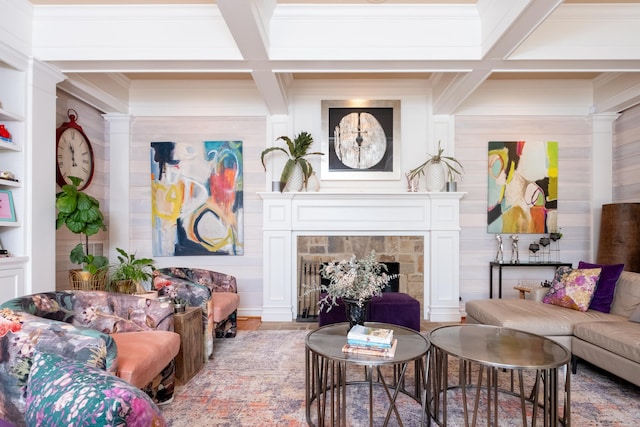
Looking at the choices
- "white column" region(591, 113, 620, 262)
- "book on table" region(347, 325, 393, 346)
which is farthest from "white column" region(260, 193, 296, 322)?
"white column" region(591, 113, 620, 262)

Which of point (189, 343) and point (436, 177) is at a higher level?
point (436, 177)

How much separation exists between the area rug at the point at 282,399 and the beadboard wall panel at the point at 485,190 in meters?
1.70

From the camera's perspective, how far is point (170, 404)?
7.70 feet

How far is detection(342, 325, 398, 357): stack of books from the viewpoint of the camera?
77.2 inches

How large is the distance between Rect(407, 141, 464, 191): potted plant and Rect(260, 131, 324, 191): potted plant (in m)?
1.21

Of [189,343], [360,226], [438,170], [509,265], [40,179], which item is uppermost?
[438,170]

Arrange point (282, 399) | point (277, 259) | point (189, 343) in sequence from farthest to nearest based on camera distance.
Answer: point (277, 259), point (189, 343), point (282, 399)

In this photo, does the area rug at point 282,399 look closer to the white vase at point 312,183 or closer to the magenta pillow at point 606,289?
the magenta pillow at point 606,289

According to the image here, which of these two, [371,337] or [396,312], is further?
[396,312]

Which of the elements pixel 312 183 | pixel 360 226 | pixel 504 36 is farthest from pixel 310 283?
pixel 504 36

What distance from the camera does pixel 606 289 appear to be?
3.13 m

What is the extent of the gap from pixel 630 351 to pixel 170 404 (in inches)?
114

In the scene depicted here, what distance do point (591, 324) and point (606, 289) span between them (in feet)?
1.94

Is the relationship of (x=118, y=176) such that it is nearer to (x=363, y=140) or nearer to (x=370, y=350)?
(x=363, y=140)
